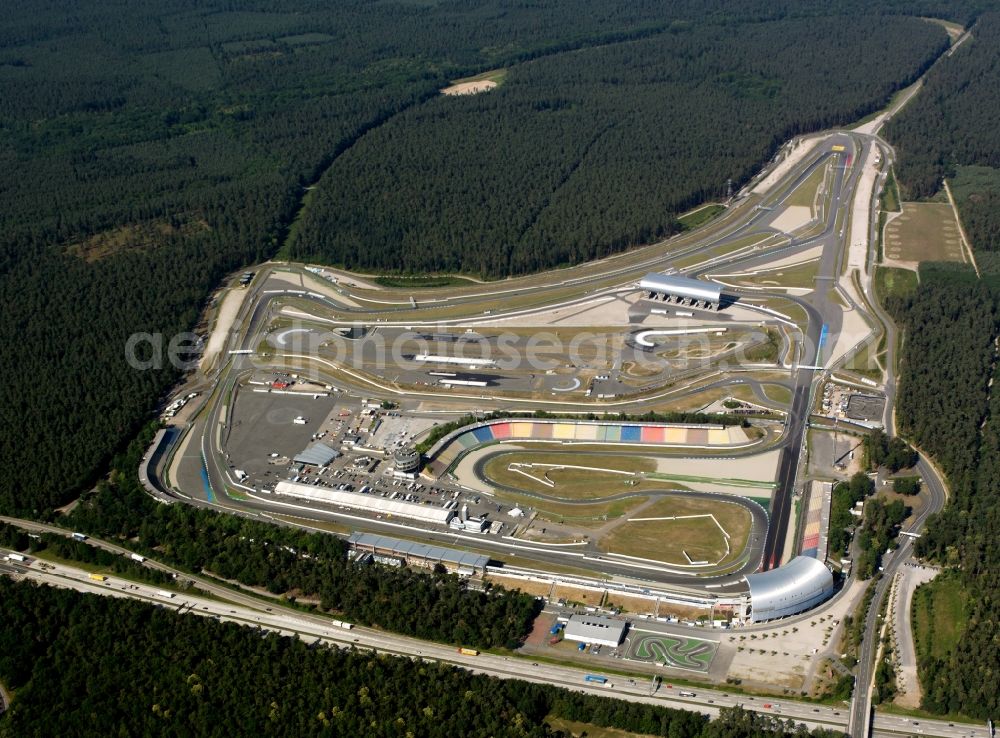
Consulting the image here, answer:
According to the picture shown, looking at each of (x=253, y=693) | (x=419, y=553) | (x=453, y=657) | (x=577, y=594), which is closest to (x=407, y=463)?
(x=419, y=553)

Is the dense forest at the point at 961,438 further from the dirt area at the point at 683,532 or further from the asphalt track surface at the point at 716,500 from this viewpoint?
the dirt area at the point at 683,532

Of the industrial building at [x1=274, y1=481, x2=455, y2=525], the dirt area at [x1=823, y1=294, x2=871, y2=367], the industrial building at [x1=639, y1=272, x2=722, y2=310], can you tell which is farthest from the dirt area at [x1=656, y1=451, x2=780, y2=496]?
A: the industrial building at [x1=639, y1=272, x2=722, y2=310]

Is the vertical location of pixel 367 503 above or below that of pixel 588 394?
below

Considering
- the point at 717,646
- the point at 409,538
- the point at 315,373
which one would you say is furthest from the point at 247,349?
the point at 717,646

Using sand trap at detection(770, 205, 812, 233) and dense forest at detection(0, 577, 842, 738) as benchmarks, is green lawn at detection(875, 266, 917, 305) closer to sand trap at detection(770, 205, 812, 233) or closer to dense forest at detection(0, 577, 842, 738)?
sand trap at detection(770, 205, 812, 233)

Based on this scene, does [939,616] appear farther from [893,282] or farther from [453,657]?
[893,282]

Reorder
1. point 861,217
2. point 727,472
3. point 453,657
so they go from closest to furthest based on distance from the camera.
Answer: point 453,657
point 727,472
point 861,217

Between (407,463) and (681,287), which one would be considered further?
(681,287)

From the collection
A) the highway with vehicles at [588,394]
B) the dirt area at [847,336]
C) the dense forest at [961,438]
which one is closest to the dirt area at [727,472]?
the highway with vehicles at [588,394]
